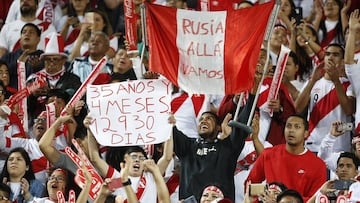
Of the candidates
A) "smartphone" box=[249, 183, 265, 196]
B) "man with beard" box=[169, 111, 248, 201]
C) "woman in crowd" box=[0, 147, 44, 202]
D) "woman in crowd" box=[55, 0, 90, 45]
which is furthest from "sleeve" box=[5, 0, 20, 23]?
"smartphone" box=[249, 183, 265, 196]

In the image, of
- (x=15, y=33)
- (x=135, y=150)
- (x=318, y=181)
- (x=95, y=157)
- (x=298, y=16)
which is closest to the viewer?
(x=318, y=181)

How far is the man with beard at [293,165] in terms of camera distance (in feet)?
46.5

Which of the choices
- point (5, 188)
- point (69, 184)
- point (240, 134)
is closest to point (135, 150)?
point (69, 184)

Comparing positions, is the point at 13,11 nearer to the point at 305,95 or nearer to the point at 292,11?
the point at 292,11

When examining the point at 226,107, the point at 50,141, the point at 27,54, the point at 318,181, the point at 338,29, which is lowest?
the point at 318,181

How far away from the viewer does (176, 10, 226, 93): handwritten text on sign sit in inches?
548

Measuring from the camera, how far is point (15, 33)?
18281 millimetres

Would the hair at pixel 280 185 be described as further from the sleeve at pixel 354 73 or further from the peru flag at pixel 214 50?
the sleeve at pixel 354 73

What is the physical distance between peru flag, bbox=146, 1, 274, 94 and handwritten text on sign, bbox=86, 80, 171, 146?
8.4 inches

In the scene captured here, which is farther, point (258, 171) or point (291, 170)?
point (258, 171)

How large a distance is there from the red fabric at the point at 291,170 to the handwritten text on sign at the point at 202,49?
95 cm

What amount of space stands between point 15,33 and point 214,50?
4.89 meters

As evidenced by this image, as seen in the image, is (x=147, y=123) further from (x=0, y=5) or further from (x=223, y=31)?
(x=0, y=5)

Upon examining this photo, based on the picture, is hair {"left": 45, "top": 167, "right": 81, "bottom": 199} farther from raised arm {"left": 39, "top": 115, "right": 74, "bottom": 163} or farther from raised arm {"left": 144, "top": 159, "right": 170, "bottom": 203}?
raised arm {"left": 144, "top": 159, "right": 170, "bottom": 203}
